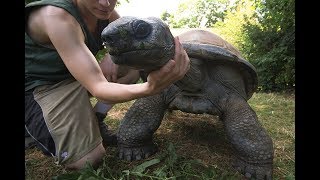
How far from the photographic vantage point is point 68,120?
80.0 inches

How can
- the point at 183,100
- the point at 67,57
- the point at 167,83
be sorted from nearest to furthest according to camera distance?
1. the point at 167,83
2. the point at 67,57
3. the point at 183,100

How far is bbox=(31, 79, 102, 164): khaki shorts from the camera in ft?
6.52

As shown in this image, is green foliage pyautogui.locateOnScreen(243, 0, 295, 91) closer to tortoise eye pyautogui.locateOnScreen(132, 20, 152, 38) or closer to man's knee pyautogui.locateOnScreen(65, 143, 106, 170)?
man's knee pyautogui.locateOnScreen(65, 143, 106, 170)

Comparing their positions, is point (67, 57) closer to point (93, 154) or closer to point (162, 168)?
point (93, 154)

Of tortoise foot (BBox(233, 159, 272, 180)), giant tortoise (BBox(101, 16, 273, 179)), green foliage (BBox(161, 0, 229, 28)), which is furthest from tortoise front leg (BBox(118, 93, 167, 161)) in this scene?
green foliage (BBox(161, 0, 229, 28))

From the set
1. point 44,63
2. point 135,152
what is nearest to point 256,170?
point 135,152

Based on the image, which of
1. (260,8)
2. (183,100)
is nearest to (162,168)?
(183,100)

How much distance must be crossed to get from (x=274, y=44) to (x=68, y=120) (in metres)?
5.56

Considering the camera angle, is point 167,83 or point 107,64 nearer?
point 167,83

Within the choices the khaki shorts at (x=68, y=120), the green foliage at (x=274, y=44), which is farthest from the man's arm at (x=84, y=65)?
the green foliage at (x=274, y=44)

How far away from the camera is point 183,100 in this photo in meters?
2.29

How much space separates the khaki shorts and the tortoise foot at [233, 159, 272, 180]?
0.89 metres

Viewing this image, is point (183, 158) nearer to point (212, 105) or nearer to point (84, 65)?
point (212, 105)
